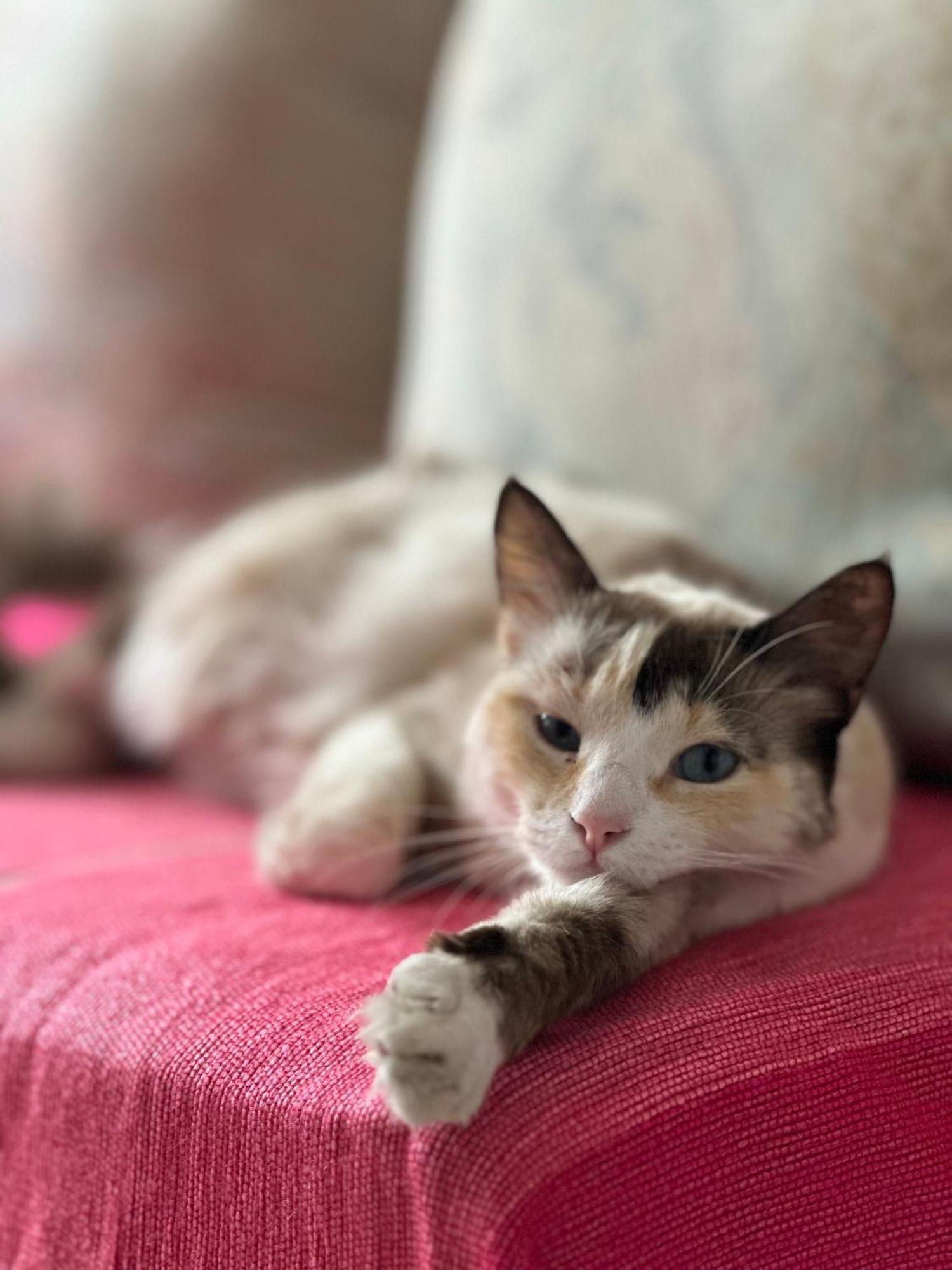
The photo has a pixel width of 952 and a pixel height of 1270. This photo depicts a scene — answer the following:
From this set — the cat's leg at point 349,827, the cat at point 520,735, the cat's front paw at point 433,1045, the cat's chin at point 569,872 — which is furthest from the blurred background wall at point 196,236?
the cat's front paw at point 433,1045

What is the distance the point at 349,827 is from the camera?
122cm

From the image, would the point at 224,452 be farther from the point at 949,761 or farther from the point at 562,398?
the point at 949,761

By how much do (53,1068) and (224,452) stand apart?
1.55m

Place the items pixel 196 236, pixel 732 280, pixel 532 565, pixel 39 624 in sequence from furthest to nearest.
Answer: pixel 196 236 → pixel 39 624 → pixel 732 280 → pixel 532 565

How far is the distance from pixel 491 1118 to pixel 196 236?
1.97m

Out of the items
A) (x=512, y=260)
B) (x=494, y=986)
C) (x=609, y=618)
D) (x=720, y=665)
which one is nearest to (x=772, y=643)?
(x=720, y=665)

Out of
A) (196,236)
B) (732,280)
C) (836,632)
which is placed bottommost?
(836,632)

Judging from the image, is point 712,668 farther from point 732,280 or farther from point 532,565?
point 732,280

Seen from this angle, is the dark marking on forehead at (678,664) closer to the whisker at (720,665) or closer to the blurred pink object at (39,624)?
the whisker at (720,665)

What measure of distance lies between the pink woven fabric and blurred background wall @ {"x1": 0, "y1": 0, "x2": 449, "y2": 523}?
1398mm

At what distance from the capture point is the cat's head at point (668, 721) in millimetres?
944

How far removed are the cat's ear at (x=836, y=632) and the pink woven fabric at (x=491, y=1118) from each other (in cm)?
23

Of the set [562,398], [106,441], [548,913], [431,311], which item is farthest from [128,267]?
[548,913]

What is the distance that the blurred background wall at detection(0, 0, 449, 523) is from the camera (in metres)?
2.26
